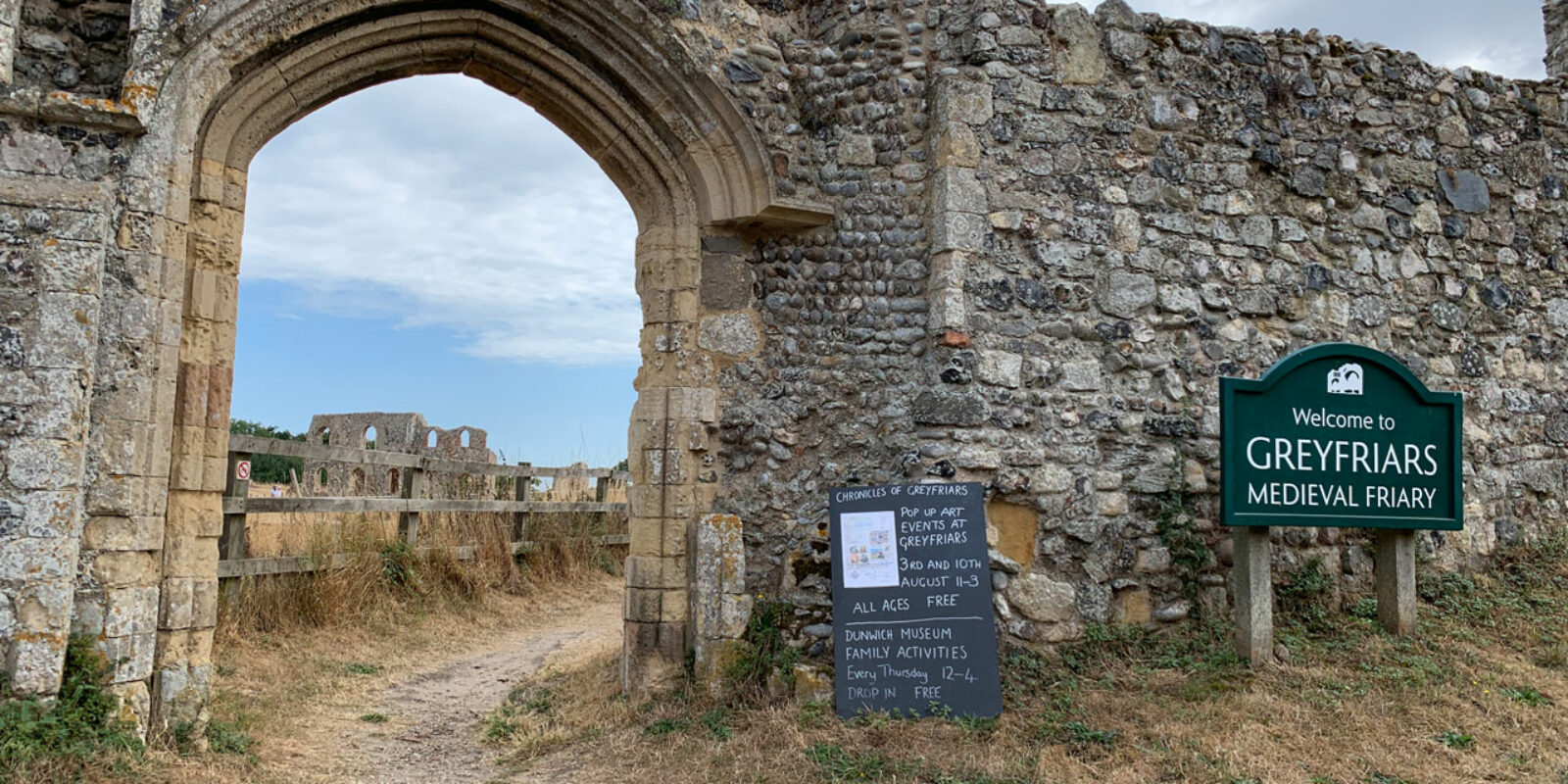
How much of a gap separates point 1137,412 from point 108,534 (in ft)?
15.9

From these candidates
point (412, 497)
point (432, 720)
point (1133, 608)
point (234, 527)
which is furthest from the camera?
point (412, 497)

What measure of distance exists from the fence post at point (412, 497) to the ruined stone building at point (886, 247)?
349cm

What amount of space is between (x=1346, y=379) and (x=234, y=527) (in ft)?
21.6

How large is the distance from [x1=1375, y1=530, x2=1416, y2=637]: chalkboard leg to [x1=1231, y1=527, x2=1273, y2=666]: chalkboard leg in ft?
2.75

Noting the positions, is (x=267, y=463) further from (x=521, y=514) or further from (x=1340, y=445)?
(x=1340, y=445)

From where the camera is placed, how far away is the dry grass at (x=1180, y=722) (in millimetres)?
4324

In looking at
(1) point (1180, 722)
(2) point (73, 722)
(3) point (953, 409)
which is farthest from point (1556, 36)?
(2) point (73, 722)

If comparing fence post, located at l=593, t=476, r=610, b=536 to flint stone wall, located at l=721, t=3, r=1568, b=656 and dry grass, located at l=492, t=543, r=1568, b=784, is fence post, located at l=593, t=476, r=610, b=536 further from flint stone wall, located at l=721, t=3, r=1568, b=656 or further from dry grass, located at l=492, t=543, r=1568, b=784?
flint stone wall, located at l=721, t=3, r=1568, b=656

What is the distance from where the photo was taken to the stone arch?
481 cm

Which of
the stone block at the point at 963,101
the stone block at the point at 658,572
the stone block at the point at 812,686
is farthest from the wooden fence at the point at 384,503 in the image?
the stone block at the point at 963,101

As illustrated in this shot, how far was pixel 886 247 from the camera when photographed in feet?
18.9

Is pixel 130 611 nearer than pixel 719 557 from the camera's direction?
Yes

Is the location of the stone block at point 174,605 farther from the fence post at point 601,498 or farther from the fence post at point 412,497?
the fence post at point 601,498

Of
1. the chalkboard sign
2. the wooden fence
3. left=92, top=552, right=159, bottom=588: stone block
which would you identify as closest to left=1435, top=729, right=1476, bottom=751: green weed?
the chalkboard sign
